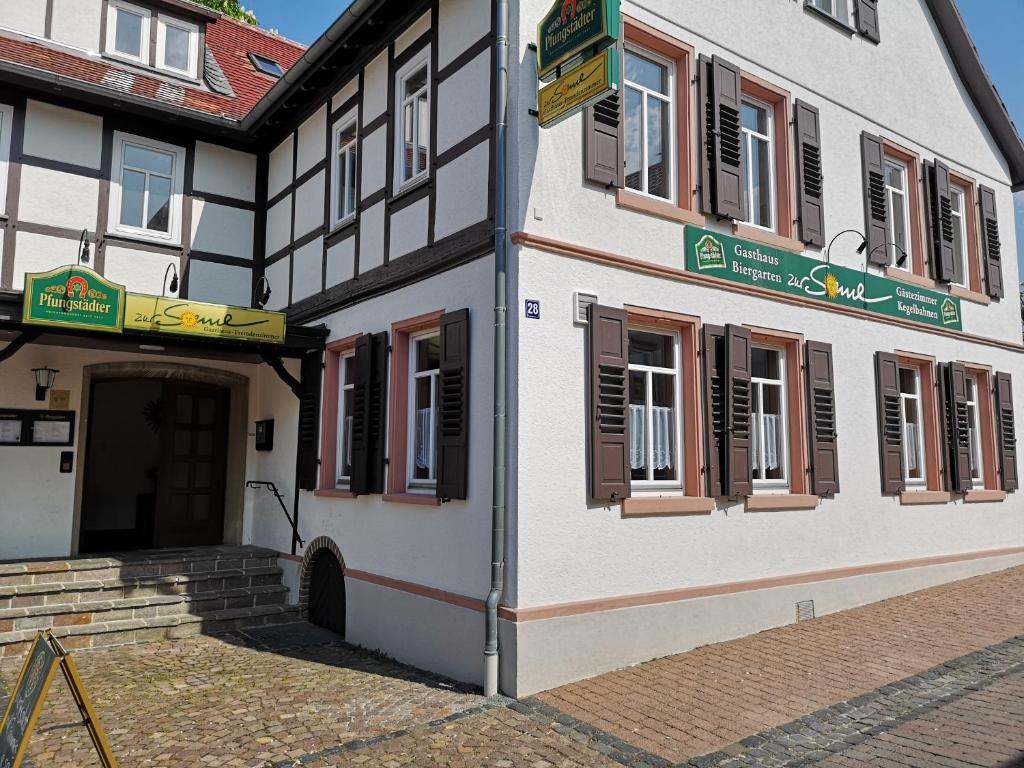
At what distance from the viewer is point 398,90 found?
8.66 m

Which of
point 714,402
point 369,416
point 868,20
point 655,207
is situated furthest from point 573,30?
point 868,20

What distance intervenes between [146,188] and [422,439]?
5.57 metres

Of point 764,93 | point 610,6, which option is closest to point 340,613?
point 610,6

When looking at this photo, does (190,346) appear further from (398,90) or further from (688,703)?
(688,703)

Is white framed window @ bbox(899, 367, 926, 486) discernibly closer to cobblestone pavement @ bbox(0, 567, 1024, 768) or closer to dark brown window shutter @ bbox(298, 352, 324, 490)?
cobblestone pavement @ bbox(0, 567, 1024, 768)

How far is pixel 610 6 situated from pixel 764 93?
12.5 ft

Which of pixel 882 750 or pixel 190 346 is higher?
pixel 190 346

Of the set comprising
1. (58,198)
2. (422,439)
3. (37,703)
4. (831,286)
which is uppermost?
(58,198)

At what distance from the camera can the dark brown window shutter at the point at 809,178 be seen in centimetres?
920

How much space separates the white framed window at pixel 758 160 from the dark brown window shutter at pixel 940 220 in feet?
11.2

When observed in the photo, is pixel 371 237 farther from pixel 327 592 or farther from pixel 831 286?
pixel 831 286

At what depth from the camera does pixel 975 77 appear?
12.3 meters

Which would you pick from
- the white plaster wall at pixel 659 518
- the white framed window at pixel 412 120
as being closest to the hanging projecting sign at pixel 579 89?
Answer: the white plaster wall at pixel 659 518

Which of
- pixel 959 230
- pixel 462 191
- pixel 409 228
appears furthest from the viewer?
pixel 959 230
